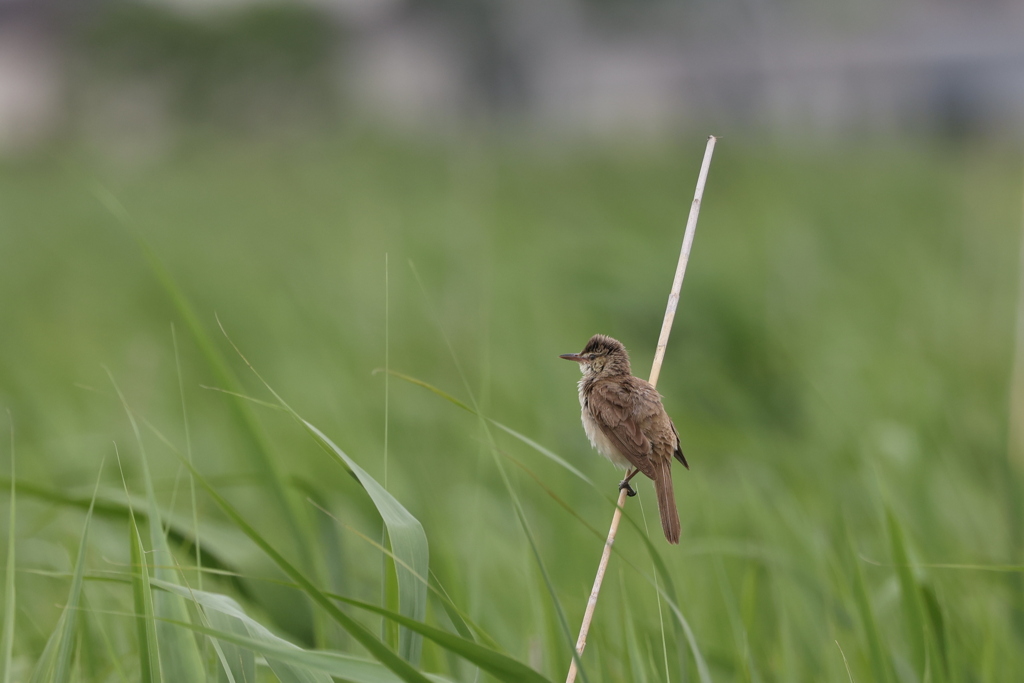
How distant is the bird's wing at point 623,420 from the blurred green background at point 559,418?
6cm

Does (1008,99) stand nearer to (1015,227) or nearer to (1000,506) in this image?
(1015,227)

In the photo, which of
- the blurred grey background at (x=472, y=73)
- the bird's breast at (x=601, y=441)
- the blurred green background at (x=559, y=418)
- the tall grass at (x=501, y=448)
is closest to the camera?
the bird's breast at (x=601, y=441)

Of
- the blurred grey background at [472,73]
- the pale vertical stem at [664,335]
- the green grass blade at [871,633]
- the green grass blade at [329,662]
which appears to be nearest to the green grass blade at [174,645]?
the green grass blade at [329,662]

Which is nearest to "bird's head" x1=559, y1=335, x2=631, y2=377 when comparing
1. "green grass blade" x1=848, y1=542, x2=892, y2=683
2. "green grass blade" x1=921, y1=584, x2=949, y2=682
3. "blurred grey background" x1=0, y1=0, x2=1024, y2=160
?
"green grass blade" x1=848, y1=542, x2=892, y2=683

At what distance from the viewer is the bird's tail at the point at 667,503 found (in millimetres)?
734

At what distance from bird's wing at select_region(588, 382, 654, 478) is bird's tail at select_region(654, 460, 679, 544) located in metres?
0.01

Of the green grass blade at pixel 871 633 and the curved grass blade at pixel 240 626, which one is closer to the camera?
the curved grass blade at pixel 240 626

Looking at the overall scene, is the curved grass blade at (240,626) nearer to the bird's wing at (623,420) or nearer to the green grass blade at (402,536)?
the green grass blade at (402,536)

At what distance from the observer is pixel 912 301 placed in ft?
17.5

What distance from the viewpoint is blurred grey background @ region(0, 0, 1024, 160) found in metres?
22.7

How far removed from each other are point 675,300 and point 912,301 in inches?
202

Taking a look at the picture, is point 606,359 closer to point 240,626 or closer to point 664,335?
point 664,335

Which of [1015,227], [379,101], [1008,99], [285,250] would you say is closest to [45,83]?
[379,101]

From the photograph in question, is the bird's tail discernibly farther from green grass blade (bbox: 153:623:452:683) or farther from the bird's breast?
green grass blade (bbox: 153:623:452:683)
